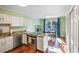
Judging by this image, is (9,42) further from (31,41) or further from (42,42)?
(42,42)

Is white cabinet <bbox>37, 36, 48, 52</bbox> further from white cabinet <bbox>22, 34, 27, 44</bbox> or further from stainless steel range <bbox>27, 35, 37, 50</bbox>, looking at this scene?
white cabinet <bbox>22, 34, 27, 44</bbox>

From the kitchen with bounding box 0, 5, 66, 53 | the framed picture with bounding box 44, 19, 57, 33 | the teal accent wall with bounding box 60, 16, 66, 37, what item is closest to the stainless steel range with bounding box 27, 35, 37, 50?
the kitchen with bounding box 0, 5, 66, 53

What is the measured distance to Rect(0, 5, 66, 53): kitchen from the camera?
55.3 inches

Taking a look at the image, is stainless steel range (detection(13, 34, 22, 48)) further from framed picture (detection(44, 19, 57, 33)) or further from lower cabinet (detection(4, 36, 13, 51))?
framed picture (detection(44, 19, 57, 33))

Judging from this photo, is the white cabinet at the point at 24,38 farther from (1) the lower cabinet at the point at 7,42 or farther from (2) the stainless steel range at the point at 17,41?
(1) the lower cabinet at the point at 7,42

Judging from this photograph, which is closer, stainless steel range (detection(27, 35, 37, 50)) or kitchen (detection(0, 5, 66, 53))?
kitchen (detection(0, 5, 66, 53))

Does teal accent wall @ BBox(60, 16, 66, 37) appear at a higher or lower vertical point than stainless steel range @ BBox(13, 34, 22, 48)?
higher

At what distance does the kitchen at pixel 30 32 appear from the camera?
1.40 meters

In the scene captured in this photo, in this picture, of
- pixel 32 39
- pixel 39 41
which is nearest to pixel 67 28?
pixel 39 41

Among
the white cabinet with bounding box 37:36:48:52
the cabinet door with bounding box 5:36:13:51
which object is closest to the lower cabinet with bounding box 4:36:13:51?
the cabinet door with bounding box 5:36:13:51

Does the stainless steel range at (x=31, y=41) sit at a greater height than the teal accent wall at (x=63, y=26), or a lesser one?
lesser

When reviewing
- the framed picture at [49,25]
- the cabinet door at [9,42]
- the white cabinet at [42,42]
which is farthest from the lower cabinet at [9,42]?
the framed picture at [49,25]

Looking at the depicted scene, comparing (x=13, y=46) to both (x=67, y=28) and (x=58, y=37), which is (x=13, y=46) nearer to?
(x=58, y=37)
